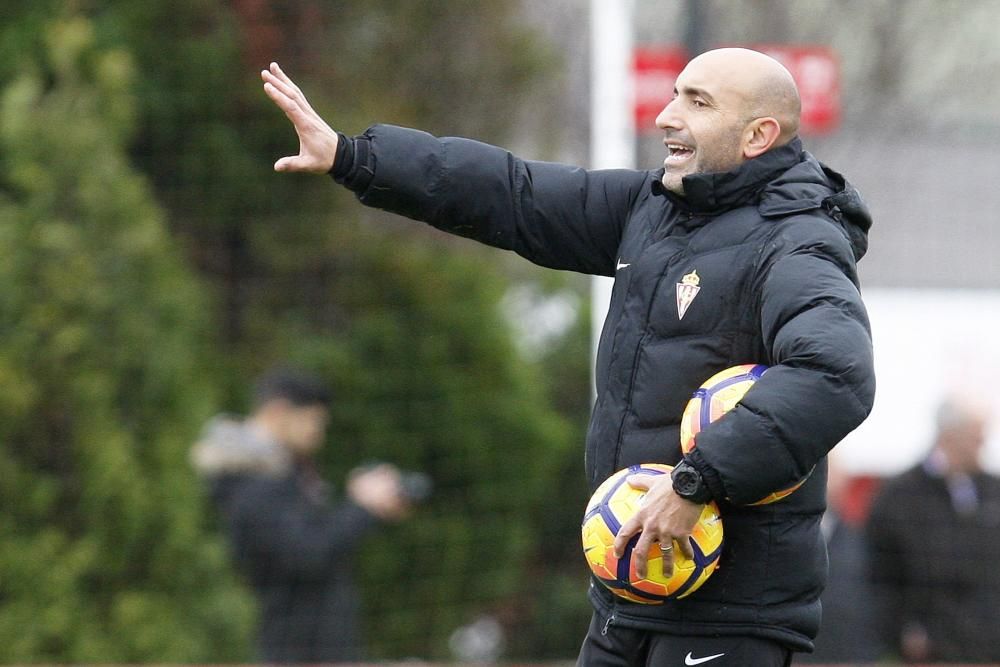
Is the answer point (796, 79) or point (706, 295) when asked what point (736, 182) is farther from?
point (796, 79)

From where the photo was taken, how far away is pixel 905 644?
7.13m

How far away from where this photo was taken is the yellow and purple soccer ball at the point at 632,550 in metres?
3.19

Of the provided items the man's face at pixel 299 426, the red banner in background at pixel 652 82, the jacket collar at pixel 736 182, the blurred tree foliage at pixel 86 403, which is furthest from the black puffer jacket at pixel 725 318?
the red banner in background at pixel 652 82

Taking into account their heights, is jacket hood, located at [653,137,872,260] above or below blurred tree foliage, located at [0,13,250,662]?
above

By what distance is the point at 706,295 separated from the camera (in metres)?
3.28

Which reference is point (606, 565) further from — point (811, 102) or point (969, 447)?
point (811, 102)

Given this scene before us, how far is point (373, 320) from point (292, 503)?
203 centimetres

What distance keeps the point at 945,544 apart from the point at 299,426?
2741 mm

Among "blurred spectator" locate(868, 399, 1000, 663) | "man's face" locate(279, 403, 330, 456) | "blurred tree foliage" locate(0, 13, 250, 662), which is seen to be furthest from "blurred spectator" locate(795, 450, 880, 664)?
"blurred tree foliage" locate(0, 13, 250, 662)

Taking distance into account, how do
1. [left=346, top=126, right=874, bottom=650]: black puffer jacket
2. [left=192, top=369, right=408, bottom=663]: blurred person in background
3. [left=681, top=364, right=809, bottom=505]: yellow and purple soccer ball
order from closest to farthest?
1. [left=346, top=126, right=874, bottom=650]: black puffer jacket
2. [left=681, top=364, right=809, bottom=505]: yellow and purple soccer ball
3. [left=192, top=369, right=408, bottom=663]: blurred person in background

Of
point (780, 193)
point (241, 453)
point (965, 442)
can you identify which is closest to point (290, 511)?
point (241, 453)

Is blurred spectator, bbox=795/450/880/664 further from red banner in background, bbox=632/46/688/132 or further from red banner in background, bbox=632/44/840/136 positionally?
red banner in background, bbox=632/46/688/132

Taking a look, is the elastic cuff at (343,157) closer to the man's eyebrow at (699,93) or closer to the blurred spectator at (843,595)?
the man's eyebrow at (699,93)

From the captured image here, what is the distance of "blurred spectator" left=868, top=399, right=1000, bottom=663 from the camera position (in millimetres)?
6895
